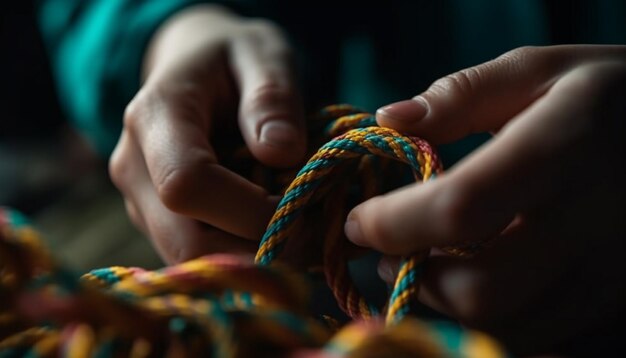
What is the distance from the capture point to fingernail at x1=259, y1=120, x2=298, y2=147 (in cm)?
42

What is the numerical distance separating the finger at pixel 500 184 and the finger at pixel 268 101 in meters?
0.10

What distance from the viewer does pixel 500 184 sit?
30cm

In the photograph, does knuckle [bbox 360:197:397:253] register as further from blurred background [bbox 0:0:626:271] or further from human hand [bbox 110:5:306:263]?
blurred background [bbox 0:0:626:271]

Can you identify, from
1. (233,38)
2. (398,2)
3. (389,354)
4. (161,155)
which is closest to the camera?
(389,354)

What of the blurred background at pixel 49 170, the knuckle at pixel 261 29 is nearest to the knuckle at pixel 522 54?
the knuckle at pixel 261 29

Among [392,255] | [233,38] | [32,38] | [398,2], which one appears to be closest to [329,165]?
[392,255]

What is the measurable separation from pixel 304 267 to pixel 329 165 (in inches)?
3.6

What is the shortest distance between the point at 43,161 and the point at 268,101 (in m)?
0.86

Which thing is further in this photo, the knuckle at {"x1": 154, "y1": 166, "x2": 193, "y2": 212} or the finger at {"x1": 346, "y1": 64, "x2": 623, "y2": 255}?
the knuckle at {"x1": 154, "y1": 166, "x2": 193, "y2": 212}

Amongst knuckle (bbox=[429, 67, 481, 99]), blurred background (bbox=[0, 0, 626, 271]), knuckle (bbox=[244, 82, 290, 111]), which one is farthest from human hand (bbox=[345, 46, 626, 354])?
blurred background (bbox=[0, 0, 626, 271])

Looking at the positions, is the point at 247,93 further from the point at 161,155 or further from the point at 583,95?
the point at 583,95

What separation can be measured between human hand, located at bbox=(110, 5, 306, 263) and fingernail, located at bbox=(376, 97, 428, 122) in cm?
9

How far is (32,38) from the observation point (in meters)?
1.20

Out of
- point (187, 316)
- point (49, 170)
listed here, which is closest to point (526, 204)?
point (187, 316)
